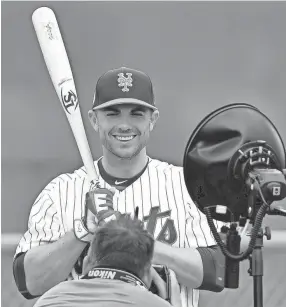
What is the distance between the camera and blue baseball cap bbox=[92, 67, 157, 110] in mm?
2422

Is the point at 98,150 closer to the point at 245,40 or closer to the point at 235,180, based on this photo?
the point at 245,40

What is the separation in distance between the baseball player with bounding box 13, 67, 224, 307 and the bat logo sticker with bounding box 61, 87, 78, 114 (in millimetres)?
200

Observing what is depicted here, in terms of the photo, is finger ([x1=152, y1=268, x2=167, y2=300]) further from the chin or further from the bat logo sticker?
the bat logo sticker

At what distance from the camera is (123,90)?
2.45 metres

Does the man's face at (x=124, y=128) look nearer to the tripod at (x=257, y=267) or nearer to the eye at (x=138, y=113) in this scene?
the eye at (x=138, y=113)

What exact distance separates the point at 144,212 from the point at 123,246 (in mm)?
593

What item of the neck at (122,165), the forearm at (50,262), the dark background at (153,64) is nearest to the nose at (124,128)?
the neck at (122,165)

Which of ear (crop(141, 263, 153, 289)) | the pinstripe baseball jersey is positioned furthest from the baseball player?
ear (crop(141, 263, 153, 289))

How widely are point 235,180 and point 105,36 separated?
3.50 metres

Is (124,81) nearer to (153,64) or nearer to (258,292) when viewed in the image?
(258,292)

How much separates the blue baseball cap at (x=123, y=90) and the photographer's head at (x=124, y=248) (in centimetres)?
59

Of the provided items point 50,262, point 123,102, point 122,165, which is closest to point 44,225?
point 50,262

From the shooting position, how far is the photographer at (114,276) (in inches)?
69.7

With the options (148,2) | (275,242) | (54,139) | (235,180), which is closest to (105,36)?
(148,2)
